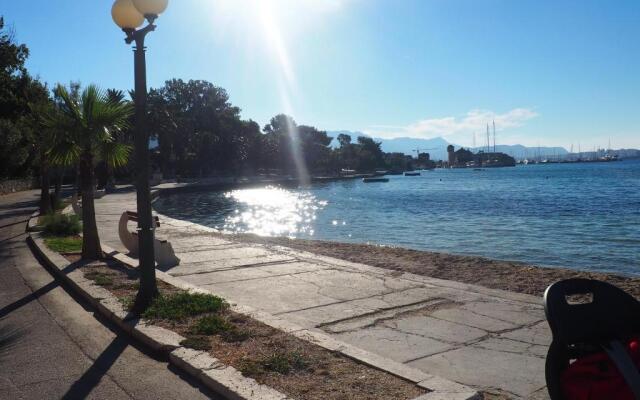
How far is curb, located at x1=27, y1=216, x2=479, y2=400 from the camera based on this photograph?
13.8 feet

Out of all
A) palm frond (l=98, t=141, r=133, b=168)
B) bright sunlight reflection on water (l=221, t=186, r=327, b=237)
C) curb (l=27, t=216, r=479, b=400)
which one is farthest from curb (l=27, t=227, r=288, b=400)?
bright sunlight reflection on water (l=221, t=186, r=327, b=237)

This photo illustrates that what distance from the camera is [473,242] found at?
21.0 m

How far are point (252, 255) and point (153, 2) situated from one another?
6.44m

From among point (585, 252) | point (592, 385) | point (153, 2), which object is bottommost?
point (585, 252)

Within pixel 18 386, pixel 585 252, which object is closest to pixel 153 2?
pixel 18 386

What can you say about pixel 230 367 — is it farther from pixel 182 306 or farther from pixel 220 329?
pixel 182 306

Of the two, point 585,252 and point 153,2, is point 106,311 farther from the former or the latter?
point 585,252

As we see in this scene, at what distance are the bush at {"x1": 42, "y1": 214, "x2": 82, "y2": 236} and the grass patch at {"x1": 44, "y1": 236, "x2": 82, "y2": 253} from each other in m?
0.66

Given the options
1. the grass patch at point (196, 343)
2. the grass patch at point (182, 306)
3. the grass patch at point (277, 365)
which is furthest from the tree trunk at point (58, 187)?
the grass patch at point (277, 365)

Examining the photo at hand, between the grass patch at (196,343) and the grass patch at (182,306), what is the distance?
2.81 ft

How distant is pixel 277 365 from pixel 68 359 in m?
2.13

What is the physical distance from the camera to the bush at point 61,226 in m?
15.1

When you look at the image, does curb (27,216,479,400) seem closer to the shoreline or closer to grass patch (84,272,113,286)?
grass patch (84,272,113,286)

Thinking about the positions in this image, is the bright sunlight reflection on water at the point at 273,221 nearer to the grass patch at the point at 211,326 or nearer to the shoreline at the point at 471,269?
the shoreline at the point at 471,269
